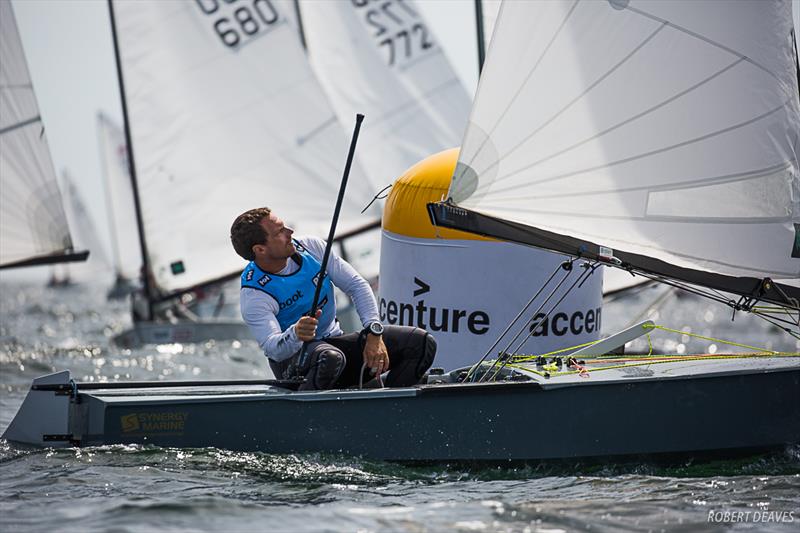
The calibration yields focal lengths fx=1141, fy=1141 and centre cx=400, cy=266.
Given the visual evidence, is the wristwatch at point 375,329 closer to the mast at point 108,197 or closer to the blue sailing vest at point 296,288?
the blue sailing vest at point 296,288

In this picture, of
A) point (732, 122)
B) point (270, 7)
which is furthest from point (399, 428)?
point (270, 7)

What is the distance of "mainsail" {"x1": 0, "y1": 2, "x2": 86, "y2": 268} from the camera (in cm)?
932

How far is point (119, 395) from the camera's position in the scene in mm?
4844

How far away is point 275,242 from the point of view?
16.1 ft

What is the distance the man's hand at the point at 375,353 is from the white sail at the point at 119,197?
18799 mm

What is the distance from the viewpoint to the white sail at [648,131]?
5039 mm

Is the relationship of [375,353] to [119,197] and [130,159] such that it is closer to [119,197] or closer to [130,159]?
[130,159]

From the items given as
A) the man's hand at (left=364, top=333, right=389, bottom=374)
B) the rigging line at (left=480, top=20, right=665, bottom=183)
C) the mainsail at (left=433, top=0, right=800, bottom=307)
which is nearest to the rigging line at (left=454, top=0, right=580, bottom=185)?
the mainsail at (left=433, top=0, right=800, bottom=307)

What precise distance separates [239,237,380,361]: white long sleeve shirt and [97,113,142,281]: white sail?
18.4 m

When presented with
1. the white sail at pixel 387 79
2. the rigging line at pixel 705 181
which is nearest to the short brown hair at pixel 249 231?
the rigging line at pixel 705 181

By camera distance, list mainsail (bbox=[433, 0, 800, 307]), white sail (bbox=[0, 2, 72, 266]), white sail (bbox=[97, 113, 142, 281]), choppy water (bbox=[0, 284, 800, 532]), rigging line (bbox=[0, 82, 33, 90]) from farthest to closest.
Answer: white sail (bbox=[97, 113, 142, 281]) < rigging line (bbox=[0, 82, 33, 90]) < white sail (bbox=[0, 2, 72, 266]) < mainsail (bbox=[433, 0, 800, 307]) < choppy water (bbox=[0, 284, 800, 532])

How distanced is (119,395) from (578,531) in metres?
2.09

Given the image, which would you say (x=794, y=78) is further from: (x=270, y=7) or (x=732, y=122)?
(x=270, y=7)

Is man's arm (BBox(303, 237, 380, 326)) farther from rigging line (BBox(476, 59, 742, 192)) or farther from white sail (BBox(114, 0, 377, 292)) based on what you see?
white sail (BBox(114, 0, 377, 292))
